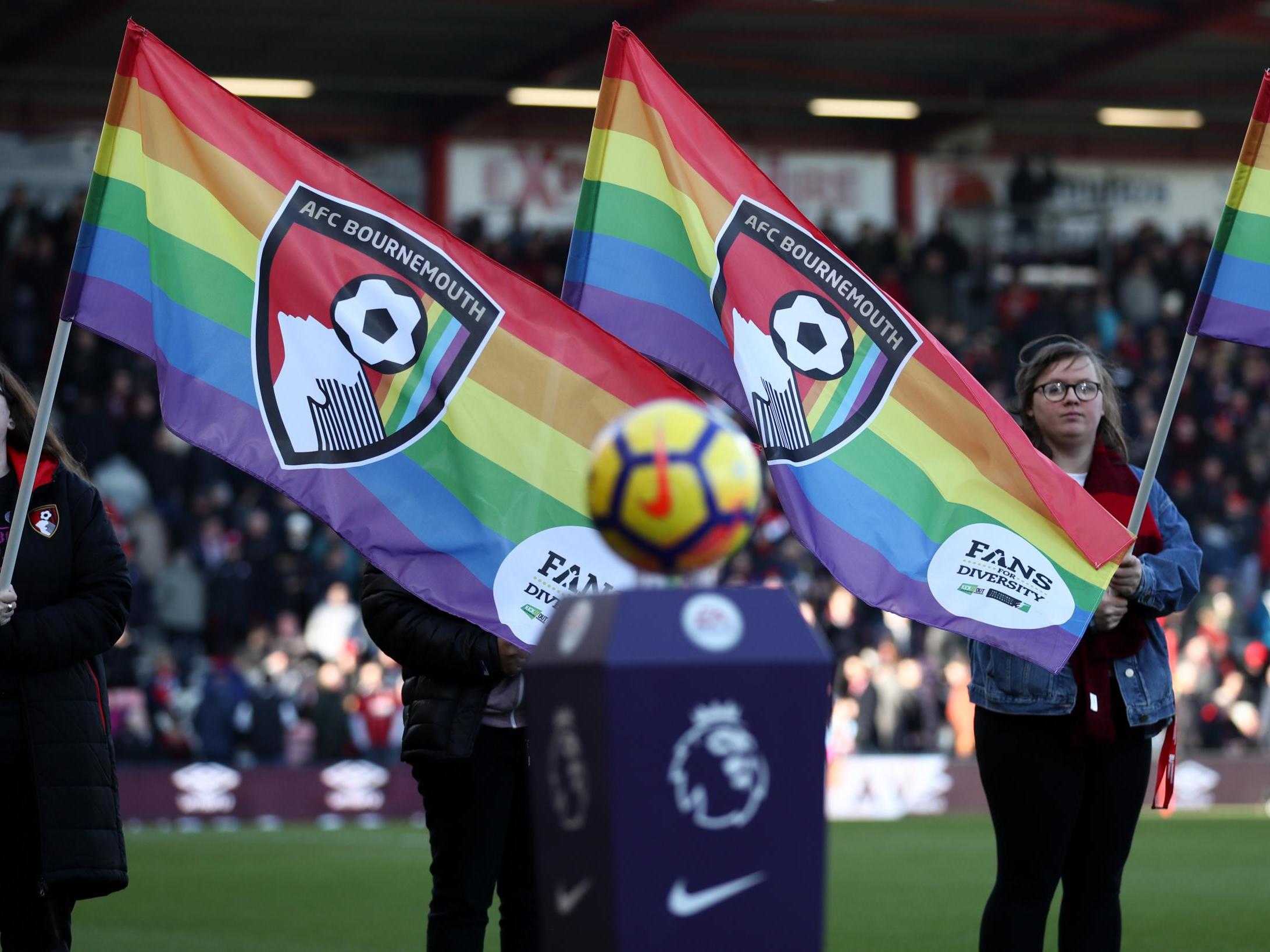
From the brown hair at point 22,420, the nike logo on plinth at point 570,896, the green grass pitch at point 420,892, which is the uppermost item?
the brown hair at point 22,420

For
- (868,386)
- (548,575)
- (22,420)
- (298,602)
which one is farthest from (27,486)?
(298,602)

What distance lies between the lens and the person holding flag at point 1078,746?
502 centimetres

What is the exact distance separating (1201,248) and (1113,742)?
24.5 m

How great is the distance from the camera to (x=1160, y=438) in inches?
211

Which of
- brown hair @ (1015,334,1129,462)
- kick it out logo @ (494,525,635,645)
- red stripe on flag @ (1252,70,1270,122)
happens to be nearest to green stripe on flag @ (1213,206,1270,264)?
red stripe on flag @ (1252,70,1270,122)

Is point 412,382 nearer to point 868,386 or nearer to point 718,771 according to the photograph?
point 868,386

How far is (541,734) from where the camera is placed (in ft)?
11.9

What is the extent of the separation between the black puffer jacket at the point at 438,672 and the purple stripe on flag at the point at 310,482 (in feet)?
0.21

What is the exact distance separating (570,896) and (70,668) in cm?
198

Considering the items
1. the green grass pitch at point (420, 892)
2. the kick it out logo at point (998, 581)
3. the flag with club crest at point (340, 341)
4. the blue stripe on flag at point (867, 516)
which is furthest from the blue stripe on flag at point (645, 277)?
the green grass pitch at point (420, 892)

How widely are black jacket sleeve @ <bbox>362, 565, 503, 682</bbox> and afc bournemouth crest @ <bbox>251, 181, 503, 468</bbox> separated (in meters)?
0.41

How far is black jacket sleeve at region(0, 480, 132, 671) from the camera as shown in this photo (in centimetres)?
488

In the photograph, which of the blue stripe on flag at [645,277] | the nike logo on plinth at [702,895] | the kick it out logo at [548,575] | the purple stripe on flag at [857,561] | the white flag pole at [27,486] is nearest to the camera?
the nike logo on plinth at [702,895]

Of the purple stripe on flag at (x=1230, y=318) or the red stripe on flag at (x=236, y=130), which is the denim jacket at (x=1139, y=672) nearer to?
the purple stripe on flag at (x=1230, y=318)
